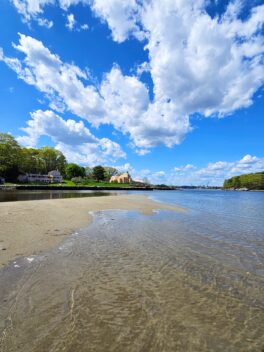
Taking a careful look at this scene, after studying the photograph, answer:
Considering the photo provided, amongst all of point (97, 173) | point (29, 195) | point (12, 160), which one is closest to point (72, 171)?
point (97, 173)

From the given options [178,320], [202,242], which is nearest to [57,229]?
[202,242]

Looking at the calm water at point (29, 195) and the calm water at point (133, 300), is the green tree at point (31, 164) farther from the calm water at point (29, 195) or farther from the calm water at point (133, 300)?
the calm water at point (133, 300)

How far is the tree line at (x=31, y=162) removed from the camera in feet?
292

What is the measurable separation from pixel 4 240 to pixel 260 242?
38.7 feet

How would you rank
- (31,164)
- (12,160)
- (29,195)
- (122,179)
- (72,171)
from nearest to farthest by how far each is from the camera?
(29,195), (12,160), (31,164), (72,171), (122,179)

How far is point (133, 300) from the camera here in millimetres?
4586

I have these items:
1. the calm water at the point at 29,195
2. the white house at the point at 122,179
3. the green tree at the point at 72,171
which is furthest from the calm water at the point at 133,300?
the white house at the point at 122,179

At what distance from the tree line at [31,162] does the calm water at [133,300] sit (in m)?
93.5

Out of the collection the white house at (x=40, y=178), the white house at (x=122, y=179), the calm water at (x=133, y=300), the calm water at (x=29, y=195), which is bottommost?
the calm water at (x=133, y=300)

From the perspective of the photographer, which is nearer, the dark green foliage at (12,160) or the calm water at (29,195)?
the calm water at (29,195)

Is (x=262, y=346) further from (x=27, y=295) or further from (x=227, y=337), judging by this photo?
(x=27, y=295)

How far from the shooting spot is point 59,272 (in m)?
5.80

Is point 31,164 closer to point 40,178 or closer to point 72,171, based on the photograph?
point 40,178

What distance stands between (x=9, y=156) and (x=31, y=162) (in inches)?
1004
